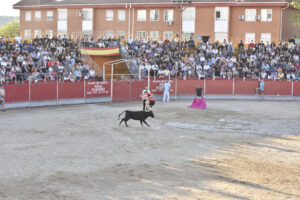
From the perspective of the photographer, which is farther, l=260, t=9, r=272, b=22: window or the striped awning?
l=260, t=9, r=272, b=22: window

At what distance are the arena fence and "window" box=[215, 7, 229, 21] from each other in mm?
18806

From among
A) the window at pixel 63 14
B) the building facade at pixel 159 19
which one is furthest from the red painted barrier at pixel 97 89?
the window at pixel 63 14

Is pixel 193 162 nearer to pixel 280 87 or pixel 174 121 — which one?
pixel 174 121

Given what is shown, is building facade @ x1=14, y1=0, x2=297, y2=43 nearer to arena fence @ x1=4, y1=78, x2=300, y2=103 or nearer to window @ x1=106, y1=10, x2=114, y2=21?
window @ x1=106, y1=10, x2=114, y2=21

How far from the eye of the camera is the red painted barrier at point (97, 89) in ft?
103

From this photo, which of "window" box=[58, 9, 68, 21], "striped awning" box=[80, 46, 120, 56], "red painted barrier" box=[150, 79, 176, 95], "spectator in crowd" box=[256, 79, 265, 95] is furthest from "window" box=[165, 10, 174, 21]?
"red painted barrier" box=[150, 79, 176, 95]

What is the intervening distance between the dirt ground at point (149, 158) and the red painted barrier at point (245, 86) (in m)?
13.8

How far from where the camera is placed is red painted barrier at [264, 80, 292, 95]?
37.5 meters

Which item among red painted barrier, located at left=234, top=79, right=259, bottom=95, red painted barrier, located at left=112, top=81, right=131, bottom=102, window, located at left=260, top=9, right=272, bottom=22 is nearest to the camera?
red painted barrier, located at left=112, top=81, right=131, bottom=102

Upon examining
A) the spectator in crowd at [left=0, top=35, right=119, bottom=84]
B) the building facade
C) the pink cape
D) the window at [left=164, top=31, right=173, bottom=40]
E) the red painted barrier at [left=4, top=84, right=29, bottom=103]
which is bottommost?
the pink cape

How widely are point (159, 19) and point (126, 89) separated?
84.8ft

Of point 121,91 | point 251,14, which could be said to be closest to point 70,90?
point 121,91

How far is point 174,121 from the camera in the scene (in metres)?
22.1

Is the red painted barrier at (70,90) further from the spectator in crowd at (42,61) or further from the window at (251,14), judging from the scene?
the window at (251,14)
